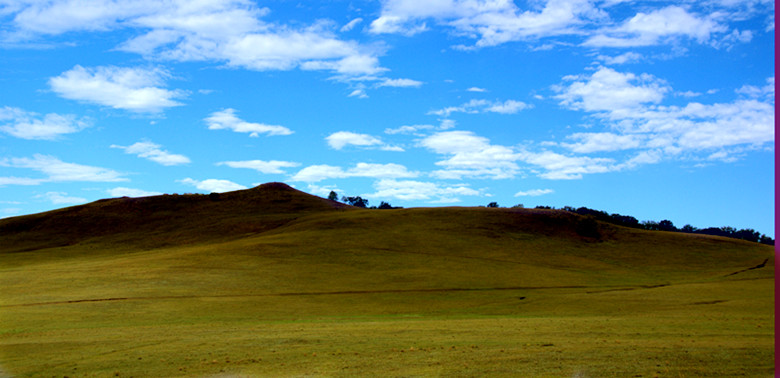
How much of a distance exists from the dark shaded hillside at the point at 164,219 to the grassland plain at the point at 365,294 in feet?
1.26

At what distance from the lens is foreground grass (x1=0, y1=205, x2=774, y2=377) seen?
16.0 m

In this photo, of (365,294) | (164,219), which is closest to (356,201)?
(164,219)

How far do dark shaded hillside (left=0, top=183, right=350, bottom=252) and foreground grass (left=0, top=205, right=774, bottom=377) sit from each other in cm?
352

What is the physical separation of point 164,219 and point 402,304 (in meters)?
48.0

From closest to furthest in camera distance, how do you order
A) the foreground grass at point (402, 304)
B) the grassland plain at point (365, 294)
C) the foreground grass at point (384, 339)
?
the foreground grass at point (384, 339), the foreground grass at point (402, 304), the grassland plain at point (365, 294)

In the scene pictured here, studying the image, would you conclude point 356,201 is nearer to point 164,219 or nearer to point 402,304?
point 164,219

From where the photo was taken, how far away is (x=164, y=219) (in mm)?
75188

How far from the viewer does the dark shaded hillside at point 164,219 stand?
67625 mm

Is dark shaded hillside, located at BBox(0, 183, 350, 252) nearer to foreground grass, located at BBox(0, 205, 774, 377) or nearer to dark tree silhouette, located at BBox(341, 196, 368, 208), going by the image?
foreground grass, located at BBox(0, 205, 774, 377)

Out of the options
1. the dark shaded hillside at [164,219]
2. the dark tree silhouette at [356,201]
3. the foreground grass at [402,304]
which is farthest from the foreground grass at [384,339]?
the dark tree silhouette at [356,201]

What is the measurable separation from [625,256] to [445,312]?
97.5ft

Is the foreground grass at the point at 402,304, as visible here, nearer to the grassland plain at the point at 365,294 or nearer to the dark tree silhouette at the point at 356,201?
the grassland plain at the point at 365,294

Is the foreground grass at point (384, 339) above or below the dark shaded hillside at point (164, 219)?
below

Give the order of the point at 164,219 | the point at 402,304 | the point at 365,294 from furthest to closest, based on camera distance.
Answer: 1. the point at 164,219
2. the point at 365,294
3. the point at 402,304
